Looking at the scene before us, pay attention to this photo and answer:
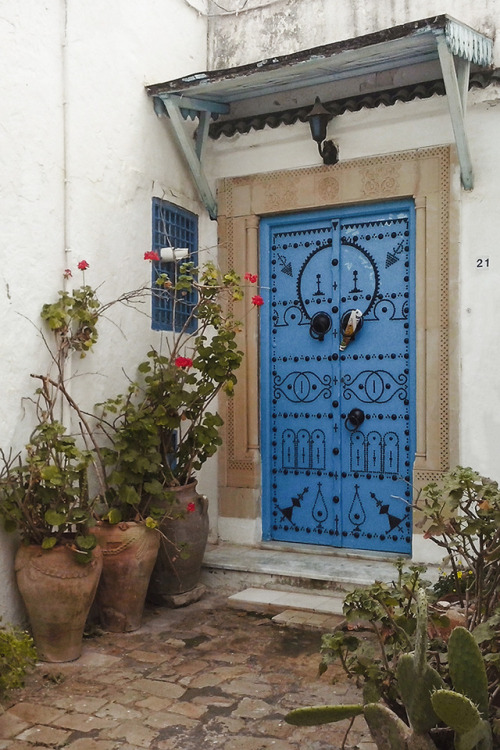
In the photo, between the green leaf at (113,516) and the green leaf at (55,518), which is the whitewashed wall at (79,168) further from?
the green leaf at (113,516)

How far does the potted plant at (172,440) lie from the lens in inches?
205

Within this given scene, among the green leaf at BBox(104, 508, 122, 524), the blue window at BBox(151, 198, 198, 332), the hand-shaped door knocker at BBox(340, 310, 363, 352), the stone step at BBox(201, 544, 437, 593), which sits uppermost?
the blue window at BBox(151, 198, 198, 332)

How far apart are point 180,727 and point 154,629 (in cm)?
144

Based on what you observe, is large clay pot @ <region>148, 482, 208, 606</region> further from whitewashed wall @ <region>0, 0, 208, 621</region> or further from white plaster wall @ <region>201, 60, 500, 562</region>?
white plaster wall @ <region>201, 60, 500, 562</region>

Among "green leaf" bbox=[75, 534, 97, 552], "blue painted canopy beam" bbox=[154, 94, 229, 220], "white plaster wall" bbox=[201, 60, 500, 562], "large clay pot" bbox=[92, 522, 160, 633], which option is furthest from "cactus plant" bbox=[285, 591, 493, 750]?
"blue painted canopy beam" bbox=[154, 94, 229, 220]

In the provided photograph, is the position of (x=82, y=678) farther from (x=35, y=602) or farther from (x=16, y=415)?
(x=16, y=415)

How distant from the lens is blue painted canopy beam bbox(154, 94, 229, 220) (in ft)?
19.7

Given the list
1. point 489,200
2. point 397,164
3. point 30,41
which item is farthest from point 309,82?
point 30,41

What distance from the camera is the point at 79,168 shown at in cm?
527

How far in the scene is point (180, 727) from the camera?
368 cm

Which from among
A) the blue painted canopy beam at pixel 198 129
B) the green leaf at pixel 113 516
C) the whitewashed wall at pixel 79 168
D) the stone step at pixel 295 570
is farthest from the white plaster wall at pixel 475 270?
the green leaf at pixel 113 516

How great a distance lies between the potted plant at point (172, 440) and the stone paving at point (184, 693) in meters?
0.48

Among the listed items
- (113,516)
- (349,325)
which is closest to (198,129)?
(349,325)

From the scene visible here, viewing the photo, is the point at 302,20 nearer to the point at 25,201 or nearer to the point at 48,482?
the point at 25,201
